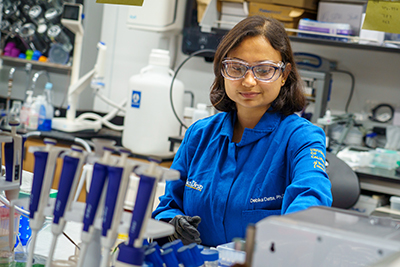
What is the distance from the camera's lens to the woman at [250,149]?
1332 mm

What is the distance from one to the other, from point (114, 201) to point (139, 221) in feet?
0.17

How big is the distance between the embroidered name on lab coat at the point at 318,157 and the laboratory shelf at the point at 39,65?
106 inches

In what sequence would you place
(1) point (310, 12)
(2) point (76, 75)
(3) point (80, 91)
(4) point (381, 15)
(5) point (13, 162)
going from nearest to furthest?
(5) point (13, 162) → (4) point (381, 15) → (1) point (310, 12) → (3) point (80, 91) → (2) point (76, 75)

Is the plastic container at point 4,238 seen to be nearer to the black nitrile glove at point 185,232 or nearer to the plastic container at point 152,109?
the black nitrile glove at point 185,232

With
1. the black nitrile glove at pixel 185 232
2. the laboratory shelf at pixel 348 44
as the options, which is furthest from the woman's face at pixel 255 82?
the laboratory shelf at pixel 348 44

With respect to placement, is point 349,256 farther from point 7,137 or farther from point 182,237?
point 7,137

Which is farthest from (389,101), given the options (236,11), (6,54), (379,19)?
(6,54)

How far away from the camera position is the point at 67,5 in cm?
308

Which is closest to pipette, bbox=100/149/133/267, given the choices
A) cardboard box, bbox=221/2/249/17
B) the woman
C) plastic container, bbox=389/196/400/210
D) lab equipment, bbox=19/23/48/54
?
the woman

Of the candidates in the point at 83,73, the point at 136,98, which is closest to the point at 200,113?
the point at 136,98

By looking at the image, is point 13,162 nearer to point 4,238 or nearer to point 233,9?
point 4,238

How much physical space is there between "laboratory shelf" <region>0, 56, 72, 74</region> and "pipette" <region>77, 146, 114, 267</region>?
2.98 metres

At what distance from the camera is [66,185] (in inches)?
31.5

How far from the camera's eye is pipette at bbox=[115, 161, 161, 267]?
2.38 ft
